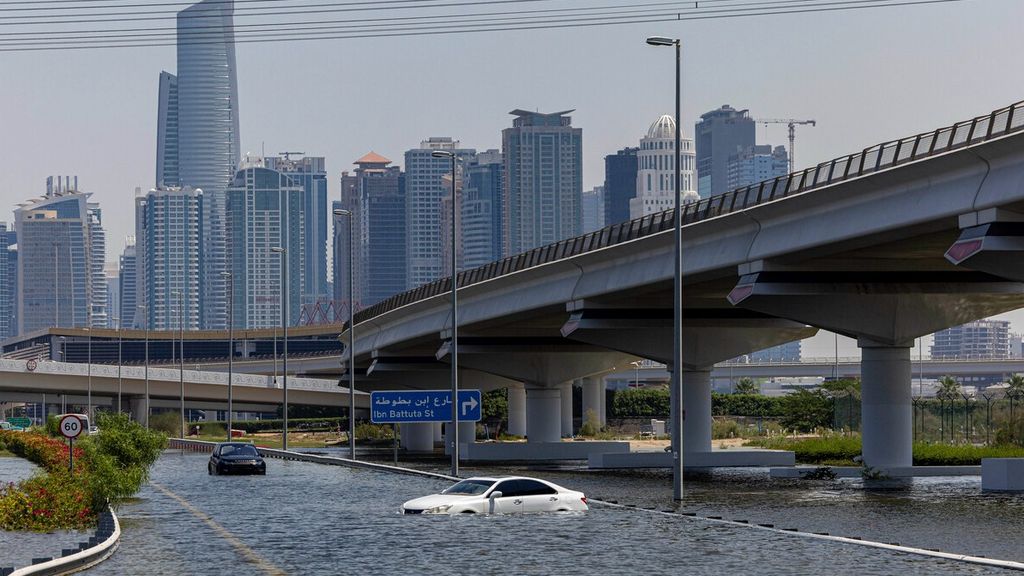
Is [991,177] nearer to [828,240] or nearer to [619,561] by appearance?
[828,240]

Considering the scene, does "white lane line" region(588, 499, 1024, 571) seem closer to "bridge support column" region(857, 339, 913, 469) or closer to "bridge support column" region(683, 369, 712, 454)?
"bridge support column" region(857, 339, 913, 469)

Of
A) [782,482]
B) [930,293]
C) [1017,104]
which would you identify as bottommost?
[782,482]

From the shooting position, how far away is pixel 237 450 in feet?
205

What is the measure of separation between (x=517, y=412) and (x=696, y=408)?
5010cm

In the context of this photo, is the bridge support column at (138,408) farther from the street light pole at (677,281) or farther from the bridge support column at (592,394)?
the street light pole at (677,281)

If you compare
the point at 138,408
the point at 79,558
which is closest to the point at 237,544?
the point at 79,558

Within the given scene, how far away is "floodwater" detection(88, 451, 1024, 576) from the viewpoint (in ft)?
82.4

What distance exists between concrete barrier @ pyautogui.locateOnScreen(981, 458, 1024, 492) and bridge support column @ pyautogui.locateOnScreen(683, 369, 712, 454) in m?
24.6

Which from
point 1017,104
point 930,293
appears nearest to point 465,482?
point 1017,104

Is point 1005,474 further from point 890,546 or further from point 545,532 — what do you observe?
point 890,546

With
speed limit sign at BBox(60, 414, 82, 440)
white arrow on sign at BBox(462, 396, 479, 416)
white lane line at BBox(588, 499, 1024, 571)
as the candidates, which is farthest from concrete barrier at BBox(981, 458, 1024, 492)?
speed limit sign at BBox(60, 414, 82, 440)

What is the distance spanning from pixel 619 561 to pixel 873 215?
23.7 meters

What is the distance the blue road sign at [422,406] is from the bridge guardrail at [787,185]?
7771 mm

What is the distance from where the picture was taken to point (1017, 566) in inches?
949
